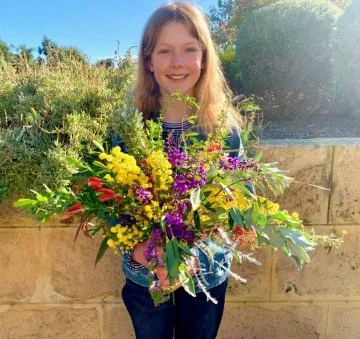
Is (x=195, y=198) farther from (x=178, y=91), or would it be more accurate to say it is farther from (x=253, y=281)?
(x=253, y=281)

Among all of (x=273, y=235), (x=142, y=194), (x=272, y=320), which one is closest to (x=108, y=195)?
(x=142, y=194)

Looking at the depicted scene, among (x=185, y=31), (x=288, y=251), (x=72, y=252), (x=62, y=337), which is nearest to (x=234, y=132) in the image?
(x=185, y=31)

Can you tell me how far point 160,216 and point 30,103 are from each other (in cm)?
143

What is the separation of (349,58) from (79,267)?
370cm

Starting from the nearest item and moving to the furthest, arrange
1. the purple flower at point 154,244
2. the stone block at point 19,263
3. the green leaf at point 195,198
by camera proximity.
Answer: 1. the green leaf at point 195,198
2. the purple flower at point 154,244
3. the stone block at point 19,263

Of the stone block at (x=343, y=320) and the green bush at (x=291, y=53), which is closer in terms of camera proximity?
the stone block at (x=343, y=320)

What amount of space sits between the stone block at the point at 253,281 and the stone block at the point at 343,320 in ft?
1.40

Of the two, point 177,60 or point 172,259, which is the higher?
point 177,60

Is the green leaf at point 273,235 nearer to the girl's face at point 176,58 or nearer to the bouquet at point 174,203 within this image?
the bouquet at point 174,203

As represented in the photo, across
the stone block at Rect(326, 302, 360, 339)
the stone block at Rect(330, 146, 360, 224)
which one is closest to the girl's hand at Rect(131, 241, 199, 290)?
the stone block at Rect(330, 146, 360, 224)

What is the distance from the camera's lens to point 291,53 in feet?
15.8

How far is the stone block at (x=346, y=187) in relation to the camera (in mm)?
2318

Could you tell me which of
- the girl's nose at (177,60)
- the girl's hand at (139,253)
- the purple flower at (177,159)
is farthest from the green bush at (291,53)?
the purple flower at (177,159)

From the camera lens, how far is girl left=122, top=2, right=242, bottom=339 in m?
1.84
